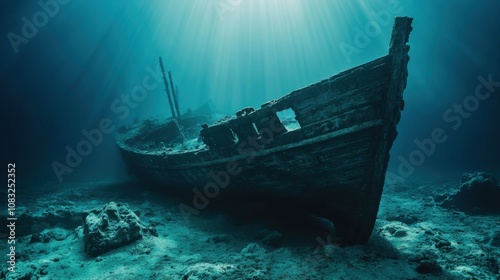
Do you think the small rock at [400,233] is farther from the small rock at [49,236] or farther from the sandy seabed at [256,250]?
the small rock at [49,236]

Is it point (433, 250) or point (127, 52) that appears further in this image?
point (127, 52)

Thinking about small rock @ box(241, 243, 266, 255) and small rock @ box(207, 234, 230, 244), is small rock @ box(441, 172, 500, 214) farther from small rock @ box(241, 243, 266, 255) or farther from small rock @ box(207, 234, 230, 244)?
small rock @ box(207, 234, 230, 244)

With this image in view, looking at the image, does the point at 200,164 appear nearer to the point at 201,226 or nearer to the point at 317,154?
the point at 201,226

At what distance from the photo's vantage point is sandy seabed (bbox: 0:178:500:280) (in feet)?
11.5

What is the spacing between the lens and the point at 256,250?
13.9ft

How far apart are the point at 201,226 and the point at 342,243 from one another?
3215mm

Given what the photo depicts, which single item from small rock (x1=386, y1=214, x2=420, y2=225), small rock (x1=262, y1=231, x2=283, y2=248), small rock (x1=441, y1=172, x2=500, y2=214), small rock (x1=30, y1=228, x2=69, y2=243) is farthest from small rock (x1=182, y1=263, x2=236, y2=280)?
small rock (x1=441, y1=172, x2=500, y2=214)

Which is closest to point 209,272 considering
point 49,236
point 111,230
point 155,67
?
point 111,230

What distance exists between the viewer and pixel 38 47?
29578mm

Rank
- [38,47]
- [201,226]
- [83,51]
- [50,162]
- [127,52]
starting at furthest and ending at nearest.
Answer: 1. [127,52]
2. [83,51]
3. [38,47]
4. [50,162]
5. [201,226]

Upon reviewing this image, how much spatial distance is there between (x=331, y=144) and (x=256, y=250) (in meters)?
2.19

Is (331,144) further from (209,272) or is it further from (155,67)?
(155,67)

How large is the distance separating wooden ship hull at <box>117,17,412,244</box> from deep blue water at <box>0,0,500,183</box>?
13.8m

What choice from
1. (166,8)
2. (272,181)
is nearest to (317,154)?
(272,181)
